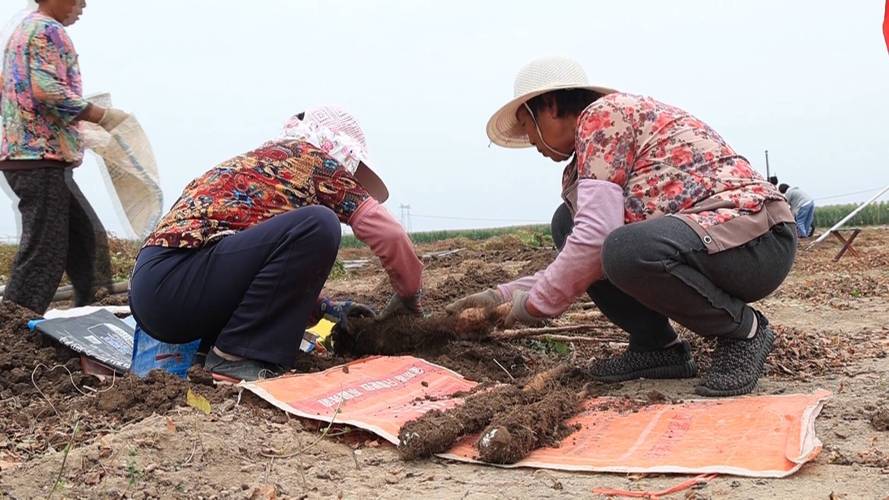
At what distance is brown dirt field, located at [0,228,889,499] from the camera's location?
1.77 metres

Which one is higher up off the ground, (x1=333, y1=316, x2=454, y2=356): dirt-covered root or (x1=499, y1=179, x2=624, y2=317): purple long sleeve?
(x1=499, y1=179, x2=624, y2=317): purple long sleeve

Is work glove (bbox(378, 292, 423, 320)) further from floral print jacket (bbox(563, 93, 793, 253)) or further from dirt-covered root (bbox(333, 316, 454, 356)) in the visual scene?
floral print jacket (bbox(563, 93, 793, 253))

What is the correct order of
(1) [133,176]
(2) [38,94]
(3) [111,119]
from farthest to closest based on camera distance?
(1) [133,176] < (3) [111,119] < (2) [38,94]

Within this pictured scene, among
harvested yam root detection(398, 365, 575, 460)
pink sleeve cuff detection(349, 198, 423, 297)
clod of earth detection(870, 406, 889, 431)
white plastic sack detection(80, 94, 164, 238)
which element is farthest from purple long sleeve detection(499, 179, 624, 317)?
white plastic sack detection(80, 94, 164, 238)

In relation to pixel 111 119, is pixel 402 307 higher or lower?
lower

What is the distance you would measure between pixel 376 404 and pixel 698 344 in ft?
5.55

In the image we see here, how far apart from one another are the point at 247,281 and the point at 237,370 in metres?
0.31

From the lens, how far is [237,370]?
279 centimetres

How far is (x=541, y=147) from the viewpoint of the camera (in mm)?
2912

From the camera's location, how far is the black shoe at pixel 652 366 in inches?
117

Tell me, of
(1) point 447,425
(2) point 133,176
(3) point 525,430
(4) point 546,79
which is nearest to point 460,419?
(1) point 447,425

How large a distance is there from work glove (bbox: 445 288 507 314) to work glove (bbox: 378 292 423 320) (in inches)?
5.5

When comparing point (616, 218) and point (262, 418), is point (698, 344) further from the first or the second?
point (262, 418)

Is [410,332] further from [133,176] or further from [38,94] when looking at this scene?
[38,94]
